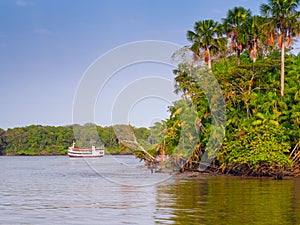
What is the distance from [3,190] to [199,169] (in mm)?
18177

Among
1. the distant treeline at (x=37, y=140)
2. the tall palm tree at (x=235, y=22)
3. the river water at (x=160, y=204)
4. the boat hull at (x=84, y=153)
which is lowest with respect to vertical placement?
the river water at (x=160, y=204)

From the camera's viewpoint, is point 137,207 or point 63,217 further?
point 137,207

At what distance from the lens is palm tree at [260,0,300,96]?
43.0 metres

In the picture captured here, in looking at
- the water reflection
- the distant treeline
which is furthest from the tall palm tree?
the distant treeline

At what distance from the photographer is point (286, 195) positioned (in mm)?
28547

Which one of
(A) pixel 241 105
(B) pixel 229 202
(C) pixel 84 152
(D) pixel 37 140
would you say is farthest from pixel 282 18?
(D) pixel 37 140

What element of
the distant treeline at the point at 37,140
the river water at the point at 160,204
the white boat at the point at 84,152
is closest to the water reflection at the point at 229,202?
the river water at the point at 160,204

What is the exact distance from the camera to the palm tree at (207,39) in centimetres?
5094

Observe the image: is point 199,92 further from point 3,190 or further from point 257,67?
point 3,190

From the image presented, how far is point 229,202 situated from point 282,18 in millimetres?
22086

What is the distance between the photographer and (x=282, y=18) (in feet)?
142

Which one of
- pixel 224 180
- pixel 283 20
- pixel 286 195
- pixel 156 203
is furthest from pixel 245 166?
pixel 156 203

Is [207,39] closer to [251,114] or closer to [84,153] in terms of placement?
[251,114]

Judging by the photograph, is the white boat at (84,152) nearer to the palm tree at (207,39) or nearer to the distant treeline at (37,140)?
the distant treeline at (37,140)
